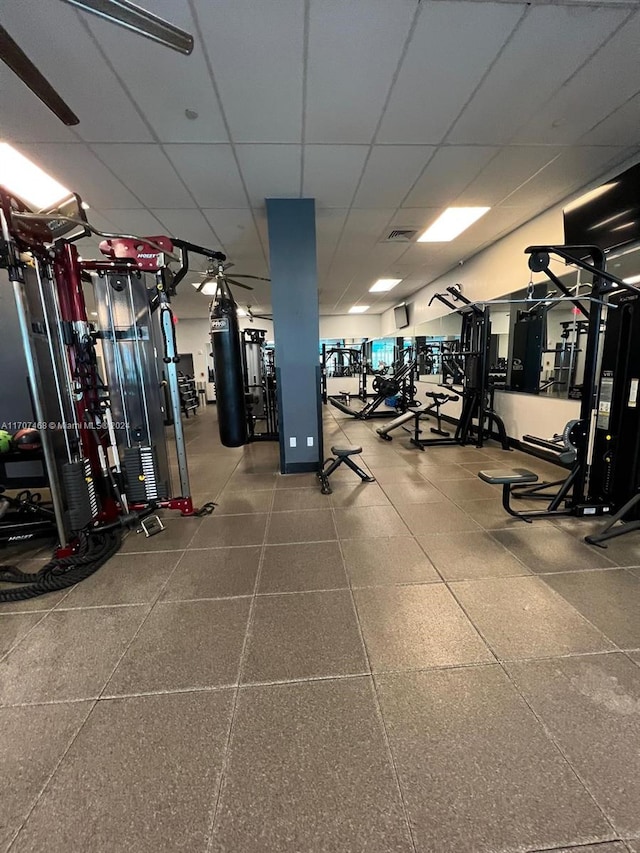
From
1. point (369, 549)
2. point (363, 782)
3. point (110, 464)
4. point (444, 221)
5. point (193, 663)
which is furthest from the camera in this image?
point (444, 221)

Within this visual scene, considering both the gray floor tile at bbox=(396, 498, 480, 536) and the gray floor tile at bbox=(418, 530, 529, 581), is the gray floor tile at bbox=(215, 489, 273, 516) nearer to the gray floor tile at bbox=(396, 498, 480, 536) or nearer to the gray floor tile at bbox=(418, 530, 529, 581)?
the gray floor tile at bbox=(396, 498, 480, 536)

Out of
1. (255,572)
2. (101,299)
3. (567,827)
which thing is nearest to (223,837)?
(567,827)

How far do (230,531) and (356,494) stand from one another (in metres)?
1.39

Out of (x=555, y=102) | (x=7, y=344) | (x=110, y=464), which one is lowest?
(x=110, y=464)

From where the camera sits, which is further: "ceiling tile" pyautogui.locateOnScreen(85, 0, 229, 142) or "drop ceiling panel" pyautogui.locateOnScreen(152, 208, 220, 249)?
"drop ceiling panel" pyautogui.locateOnScreen(152, 208, 220, 249)

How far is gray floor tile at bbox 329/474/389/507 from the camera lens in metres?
3.30

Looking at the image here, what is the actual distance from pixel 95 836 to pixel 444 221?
607 cm

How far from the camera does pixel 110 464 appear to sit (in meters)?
2.85

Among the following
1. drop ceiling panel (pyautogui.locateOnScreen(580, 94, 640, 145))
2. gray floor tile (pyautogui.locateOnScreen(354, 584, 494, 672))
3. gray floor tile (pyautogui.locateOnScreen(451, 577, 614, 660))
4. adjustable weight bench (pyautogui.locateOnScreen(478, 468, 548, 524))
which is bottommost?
gray floor tile (pyautogui.locateOnScreen(451, 577, 614, 660))

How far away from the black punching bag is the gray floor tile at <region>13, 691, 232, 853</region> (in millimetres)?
2409

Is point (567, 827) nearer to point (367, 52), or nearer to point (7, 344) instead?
point (367, 52)

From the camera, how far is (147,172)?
3.26 meters

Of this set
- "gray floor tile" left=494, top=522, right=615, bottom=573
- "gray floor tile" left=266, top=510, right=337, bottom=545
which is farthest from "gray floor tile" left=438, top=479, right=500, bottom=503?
"gray floor tile" left=266, top=510, right=337, bottom=545

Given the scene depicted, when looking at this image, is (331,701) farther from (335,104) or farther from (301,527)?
(335,104)
